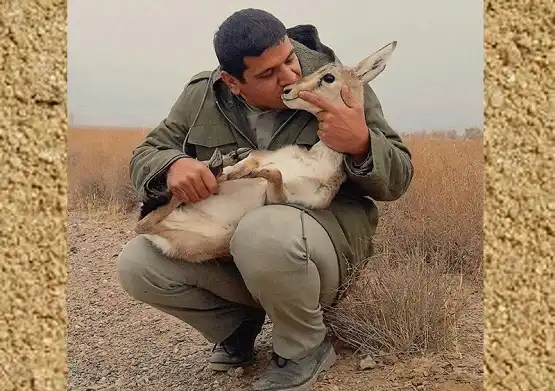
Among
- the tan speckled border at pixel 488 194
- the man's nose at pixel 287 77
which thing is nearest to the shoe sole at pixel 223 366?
the man's nose at pixel 287 77

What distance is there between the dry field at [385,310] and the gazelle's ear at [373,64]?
770 millimetres

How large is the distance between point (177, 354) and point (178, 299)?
629 millimetres

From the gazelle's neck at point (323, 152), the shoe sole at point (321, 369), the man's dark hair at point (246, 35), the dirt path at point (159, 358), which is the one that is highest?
the man's dark hair at point (246, 35)

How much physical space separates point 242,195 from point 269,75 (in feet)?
1.31

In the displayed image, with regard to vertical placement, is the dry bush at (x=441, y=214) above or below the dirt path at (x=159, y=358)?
above

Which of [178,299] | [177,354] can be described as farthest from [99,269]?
[178,299]

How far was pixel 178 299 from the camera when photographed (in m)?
2.74

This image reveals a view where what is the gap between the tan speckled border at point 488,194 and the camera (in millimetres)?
1439

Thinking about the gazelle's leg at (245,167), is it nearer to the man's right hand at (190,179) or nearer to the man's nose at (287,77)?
the man's right hand at (190,179)

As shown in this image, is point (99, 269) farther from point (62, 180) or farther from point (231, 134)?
point (62, 180)

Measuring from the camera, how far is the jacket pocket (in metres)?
2.68

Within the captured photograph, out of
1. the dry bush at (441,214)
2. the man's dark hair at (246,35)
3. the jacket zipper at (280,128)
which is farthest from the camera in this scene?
the dry bush at (441,214)

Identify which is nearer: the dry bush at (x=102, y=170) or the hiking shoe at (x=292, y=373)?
the hiking shoe at (x=292, y=373)

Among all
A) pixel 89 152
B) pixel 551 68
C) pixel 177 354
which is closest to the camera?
pixel 551 68
